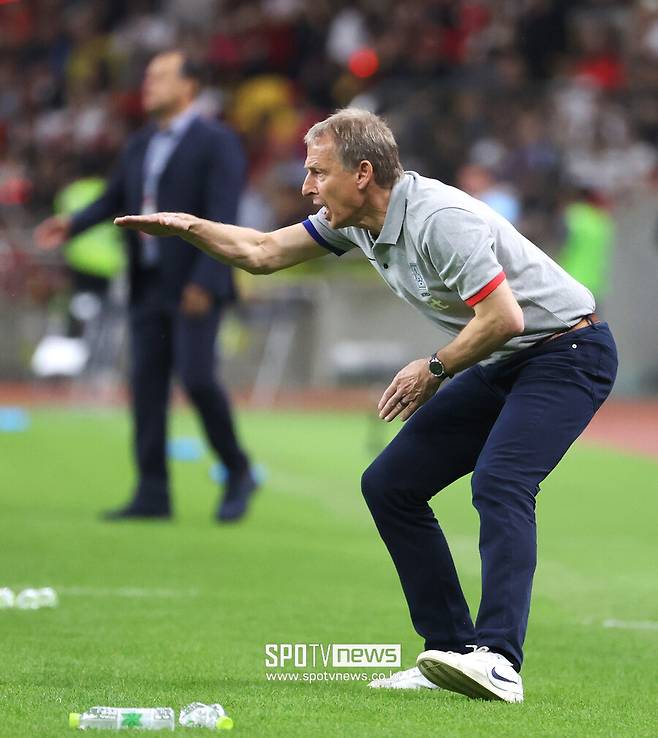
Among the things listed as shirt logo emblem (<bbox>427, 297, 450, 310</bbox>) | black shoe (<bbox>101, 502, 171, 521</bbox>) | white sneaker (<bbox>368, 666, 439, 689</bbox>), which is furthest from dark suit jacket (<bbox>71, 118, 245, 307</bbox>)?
white sneaker (<bbox>368, 666, 439, 689</bbox>)

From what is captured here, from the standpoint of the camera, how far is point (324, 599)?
Answer: 24.1 feet

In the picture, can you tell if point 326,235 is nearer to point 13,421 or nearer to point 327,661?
point 327,661

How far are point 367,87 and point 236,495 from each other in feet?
49.2

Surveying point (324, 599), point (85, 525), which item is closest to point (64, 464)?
point (85, 525)

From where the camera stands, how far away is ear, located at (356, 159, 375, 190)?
17.4 feet

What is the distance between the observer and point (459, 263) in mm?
5070

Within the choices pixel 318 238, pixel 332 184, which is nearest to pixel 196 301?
pixel 318 238

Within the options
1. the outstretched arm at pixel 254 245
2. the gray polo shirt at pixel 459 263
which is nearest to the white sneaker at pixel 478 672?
the gray polo shirt at pixel 459 263

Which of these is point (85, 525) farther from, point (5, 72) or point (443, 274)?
point (5, 72)

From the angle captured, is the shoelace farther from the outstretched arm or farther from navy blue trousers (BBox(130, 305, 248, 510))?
navy blue trousers (BBox(130, 305, 248, 510))

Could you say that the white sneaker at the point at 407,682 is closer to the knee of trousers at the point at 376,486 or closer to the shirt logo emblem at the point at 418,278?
the knee of trousers at the point at 376,486

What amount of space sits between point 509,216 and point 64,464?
759 centimetres

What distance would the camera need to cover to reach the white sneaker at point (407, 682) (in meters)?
5.45

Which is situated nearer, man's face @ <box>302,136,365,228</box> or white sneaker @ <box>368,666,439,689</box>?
man's face @ <box>302,136,365,228</box>
